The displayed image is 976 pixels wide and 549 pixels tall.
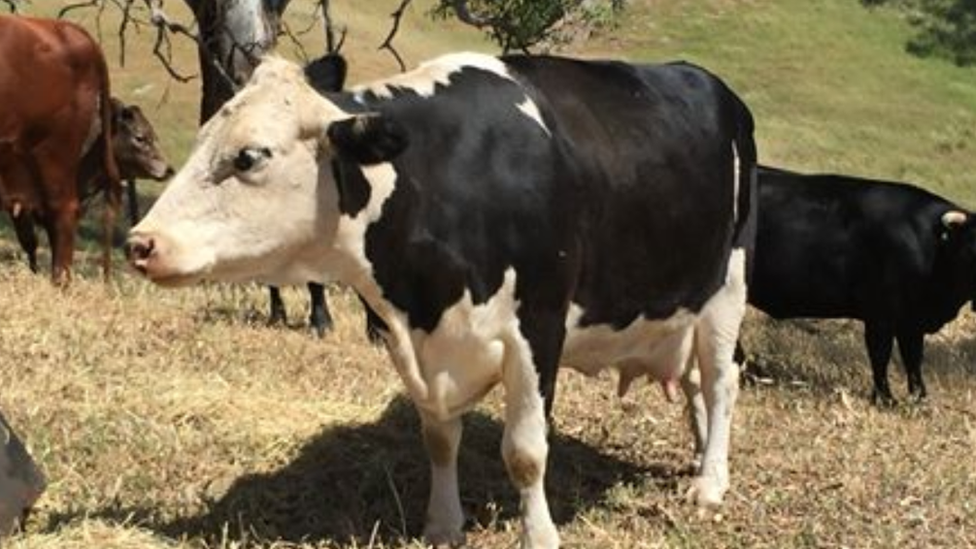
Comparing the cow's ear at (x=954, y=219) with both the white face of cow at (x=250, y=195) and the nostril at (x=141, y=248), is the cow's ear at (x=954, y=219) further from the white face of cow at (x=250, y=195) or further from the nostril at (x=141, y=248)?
the nostril at (x=141, y=248)

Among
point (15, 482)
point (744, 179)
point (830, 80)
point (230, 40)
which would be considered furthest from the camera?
point (830, 80)

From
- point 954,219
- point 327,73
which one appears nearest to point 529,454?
point 327,73

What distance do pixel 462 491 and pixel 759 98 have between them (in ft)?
109

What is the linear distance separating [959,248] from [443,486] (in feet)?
16.6

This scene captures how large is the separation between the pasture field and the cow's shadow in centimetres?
1

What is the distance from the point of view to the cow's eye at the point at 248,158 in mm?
4488

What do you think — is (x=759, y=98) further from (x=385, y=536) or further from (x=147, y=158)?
(x=385, y=536)

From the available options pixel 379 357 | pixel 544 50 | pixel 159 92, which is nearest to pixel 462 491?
pixel 379 357

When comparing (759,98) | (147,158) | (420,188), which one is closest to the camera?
(420,188)

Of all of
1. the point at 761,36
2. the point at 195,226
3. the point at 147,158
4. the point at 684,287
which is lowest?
the point at 761,36

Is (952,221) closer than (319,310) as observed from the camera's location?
No

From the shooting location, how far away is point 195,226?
176 inches

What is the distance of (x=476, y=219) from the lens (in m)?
4.82

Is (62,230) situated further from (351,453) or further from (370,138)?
(370,138)
